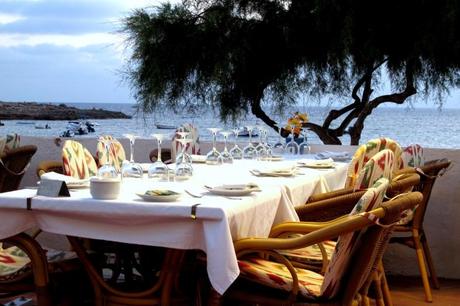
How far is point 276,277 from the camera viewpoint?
2.65 metres

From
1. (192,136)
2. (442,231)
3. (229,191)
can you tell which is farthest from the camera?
(192,136)

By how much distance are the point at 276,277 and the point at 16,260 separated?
1109 millimetres

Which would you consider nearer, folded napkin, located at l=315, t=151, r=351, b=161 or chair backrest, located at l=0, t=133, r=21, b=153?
chair backrest, located at l=0, t=133, r=21, b=153

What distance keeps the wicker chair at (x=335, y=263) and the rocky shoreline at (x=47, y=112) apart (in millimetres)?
35748

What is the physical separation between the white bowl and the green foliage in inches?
208

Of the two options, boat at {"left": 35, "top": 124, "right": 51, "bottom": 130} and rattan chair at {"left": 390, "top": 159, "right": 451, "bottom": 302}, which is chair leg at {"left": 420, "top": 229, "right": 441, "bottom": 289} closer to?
rattan chair at {"left": 390, "top": 159, "right": 451, "bottom": 302}

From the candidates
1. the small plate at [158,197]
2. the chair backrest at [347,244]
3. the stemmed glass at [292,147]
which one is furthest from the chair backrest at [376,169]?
the stemmed glass at [292,147]

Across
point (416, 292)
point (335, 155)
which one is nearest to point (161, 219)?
point (416, 292)

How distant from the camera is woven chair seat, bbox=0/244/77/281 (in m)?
2.87

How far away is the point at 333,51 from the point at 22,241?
558cm

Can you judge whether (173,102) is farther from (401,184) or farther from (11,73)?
(11,73)

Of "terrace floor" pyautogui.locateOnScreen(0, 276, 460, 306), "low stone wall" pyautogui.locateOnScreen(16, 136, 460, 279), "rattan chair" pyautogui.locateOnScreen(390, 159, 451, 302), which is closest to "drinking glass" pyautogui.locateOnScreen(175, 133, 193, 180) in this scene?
"terrace floor" pyautogui.locateOnScreen(0, 276, 460, 306)

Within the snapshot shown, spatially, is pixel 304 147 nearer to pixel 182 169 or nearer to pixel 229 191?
pixel 182 169

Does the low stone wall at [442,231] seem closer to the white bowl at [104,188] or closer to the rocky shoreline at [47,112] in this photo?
the white bowl at [104,188]
